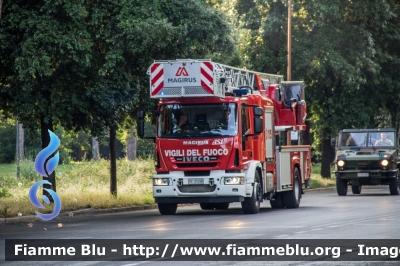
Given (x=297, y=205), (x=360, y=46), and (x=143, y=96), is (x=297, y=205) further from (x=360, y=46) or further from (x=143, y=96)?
(x=360, y=46)

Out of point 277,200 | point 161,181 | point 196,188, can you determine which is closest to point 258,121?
point 196,188

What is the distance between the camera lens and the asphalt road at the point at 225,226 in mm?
15776

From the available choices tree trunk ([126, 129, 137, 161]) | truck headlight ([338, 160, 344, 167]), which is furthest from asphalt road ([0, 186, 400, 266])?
tree trunk ([126, 129, 137, 161])

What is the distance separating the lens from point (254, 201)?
888 inches

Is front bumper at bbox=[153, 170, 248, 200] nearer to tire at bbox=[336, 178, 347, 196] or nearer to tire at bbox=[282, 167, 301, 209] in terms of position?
tire at bbox=[282, 167, 301, 209]

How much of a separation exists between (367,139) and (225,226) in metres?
17.3

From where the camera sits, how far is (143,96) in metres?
25.4

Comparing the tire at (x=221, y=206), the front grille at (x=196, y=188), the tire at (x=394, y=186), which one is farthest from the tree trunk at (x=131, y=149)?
the front grille at (x=196, y=188)

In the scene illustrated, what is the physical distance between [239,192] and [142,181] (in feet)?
41.7

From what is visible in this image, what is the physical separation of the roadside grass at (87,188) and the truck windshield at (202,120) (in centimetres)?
301

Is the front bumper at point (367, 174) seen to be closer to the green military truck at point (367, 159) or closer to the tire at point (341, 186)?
the green military truck at point (367, 159)

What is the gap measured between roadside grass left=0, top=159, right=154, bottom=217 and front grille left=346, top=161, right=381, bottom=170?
7402 millimetres

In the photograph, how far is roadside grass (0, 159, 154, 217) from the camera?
23.5 meters

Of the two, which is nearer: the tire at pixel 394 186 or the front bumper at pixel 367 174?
the front bumper at pixel 367 174
